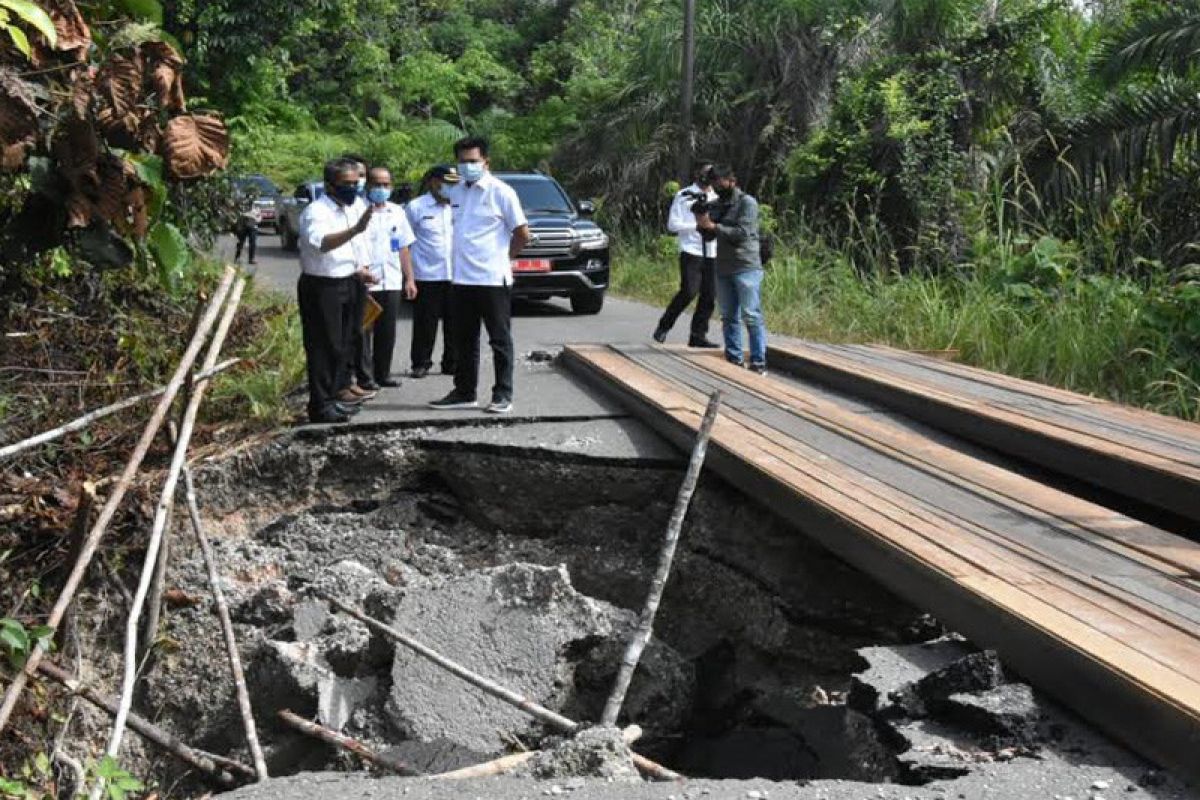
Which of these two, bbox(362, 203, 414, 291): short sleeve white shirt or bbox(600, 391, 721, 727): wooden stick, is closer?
bbox(600, 391, 721, 727): wooden stick

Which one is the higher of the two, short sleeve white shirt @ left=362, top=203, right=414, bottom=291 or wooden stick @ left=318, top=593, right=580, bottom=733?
short sleeve white shirt @ left=362, top=203, right=414, bottom=291

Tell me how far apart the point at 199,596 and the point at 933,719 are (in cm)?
390

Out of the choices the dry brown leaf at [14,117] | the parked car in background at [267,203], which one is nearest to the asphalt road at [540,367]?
the dry brown leaf at [14,117]

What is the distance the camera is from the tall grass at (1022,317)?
912 cm

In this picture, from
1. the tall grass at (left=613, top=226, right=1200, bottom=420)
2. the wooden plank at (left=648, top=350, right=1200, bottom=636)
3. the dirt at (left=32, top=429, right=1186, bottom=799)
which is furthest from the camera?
the tall grass at (left=613, top=226, right=1200, bottom=420)

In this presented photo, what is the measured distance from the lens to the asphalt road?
26.6 ft

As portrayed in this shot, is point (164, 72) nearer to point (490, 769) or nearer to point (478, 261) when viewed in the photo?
point (490, 769)

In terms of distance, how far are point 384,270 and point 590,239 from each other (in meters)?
6.89

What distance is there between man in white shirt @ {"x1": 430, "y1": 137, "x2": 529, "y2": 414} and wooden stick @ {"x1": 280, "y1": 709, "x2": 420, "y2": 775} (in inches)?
125

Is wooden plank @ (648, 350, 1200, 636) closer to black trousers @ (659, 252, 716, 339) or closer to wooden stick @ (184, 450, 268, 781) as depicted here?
wooden stick @ (184, 450, 268, 781)

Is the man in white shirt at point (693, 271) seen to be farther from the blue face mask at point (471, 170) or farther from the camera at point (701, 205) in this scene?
the blue face mask at point (471, 170)

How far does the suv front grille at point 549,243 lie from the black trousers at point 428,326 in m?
5.51

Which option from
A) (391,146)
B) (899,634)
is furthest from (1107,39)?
(391,146)

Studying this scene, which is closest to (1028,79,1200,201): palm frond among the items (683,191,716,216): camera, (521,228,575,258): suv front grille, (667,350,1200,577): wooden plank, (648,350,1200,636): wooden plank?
(683,191,716,216): camera
